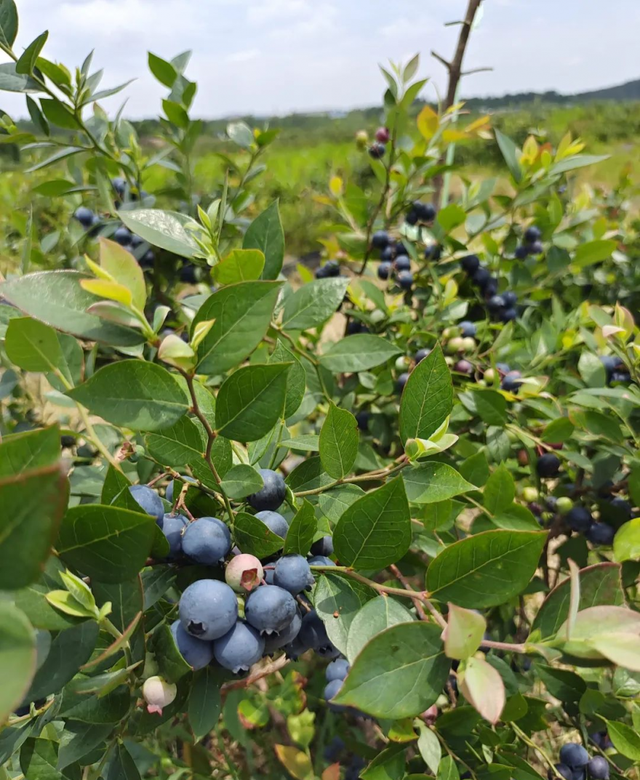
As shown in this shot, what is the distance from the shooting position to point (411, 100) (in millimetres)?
1275

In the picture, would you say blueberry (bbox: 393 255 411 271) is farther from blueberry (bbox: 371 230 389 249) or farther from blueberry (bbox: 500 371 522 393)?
blueberry (bbox: 500 371 522 393)

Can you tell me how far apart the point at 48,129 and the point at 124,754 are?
1.10 meters

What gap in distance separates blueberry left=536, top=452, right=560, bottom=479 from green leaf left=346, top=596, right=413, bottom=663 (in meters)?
0.67

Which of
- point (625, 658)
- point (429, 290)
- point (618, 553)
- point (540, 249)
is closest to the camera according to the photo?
point (625, 658)

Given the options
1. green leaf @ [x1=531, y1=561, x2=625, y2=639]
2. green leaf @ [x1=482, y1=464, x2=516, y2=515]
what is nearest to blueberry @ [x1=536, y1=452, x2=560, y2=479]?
green leaf @ [x1=482, y1=464, x2=516, y2=515]

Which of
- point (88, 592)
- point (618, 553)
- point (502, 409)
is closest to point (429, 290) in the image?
point (502, 409)

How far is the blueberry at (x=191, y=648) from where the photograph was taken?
51 cm

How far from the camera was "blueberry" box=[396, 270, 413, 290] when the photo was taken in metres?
1.46

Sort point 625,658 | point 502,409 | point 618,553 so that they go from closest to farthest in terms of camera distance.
→ point 625,658, point 618,553, point 502,409

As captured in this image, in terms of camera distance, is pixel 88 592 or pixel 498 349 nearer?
pixel 88 592

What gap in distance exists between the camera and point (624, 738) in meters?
0.75

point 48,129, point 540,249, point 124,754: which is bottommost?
point 124,754

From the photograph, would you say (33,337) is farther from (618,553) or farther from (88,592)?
(618,553)

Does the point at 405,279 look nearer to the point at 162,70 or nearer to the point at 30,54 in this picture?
the point at 162,70
